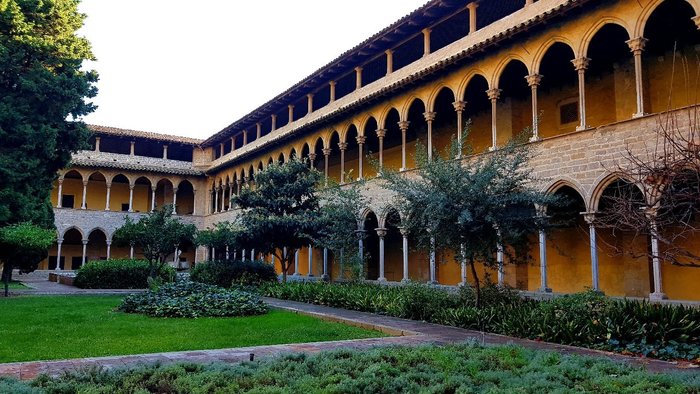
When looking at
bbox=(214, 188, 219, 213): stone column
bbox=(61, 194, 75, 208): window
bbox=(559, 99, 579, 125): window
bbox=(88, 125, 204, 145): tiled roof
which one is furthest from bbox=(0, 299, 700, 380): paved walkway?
bbox=(61, 194, 75, 208): window

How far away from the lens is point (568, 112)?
2020 cm

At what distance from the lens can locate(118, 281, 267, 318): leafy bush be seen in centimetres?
1374

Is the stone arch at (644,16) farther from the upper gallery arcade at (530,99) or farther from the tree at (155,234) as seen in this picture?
the tree at (155,234)

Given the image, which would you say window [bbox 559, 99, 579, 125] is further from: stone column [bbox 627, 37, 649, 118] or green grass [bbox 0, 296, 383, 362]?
green grass [bbox 0, 296, 383, 362]

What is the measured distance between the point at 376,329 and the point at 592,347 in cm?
414

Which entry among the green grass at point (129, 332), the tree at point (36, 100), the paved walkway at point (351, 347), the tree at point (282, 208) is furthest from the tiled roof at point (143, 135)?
the paved walkway at point (351, 347)

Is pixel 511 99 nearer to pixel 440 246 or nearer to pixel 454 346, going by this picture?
pixel 440 246

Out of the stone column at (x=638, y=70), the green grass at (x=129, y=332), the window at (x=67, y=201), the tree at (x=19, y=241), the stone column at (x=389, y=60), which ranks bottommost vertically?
the green grass at (x=129, y=332)

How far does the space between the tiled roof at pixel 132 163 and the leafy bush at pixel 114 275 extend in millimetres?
15892

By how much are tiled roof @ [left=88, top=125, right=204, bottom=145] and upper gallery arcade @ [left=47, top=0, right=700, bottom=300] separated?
1197cm

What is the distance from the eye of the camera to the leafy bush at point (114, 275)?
2416cm

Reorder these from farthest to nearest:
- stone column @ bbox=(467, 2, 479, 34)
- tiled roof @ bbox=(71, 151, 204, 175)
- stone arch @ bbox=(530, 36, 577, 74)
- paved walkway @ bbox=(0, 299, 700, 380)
Result: tiled roof @ bbox=(71, 151, 204, 175)
stone column @ bbox=(467, 2, 479, 34)
stone arch @ bbox=(530, 36, 577, 74)
paved walkway @ bbox=(0, 299, 700, 380)

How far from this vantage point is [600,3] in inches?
608

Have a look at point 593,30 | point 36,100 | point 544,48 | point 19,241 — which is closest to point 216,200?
point 36,100
